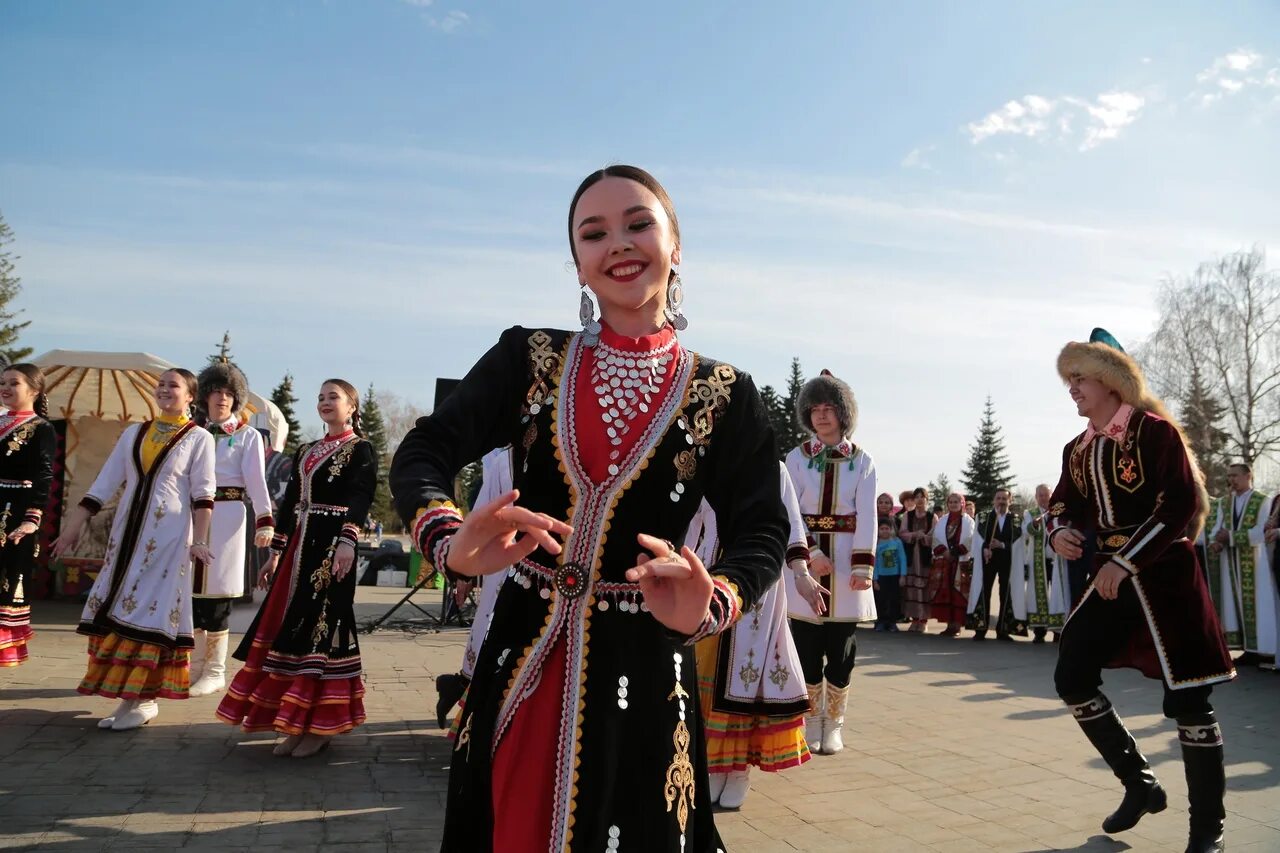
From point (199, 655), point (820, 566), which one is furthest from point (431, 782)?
point (199, 655)

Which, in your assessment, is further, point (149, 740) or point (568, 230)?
point (149, 740)

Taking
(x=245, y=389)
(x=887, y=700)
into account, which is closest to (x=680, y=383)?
(x=245, y=389)

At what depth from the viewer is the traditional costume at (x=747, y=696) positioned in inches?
195

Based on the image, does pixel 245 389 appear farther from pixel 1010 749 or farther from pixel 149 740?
pixel 1010 749

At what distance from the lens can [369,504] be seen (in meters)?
5.84

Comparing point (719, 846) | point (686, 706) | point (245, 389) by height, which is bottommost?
point (719, 846)

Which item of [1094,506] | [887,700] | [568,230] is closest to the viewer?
[568,230]

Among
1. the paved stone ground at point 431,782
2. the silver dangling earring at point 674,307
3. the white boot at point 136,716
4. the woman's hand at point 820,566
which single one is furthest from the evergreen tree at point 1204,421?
the silver dangling earring at point 674,307

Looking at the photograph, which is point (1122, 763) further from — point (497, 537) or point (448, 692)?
point (497, 537)

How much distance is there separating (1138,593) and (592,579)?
11.4 feet

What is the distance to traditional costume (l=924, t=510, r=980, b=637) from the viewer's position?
46.3 feet

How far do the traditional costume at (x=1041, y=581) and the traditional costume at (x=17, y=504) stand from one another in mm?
11305

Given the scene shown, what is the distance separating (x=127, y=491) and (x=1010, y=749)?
20.3ft

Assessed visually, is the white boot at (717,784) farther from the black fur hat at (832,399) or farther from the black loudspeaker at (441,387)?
the black loudspeaker at (441,387)
